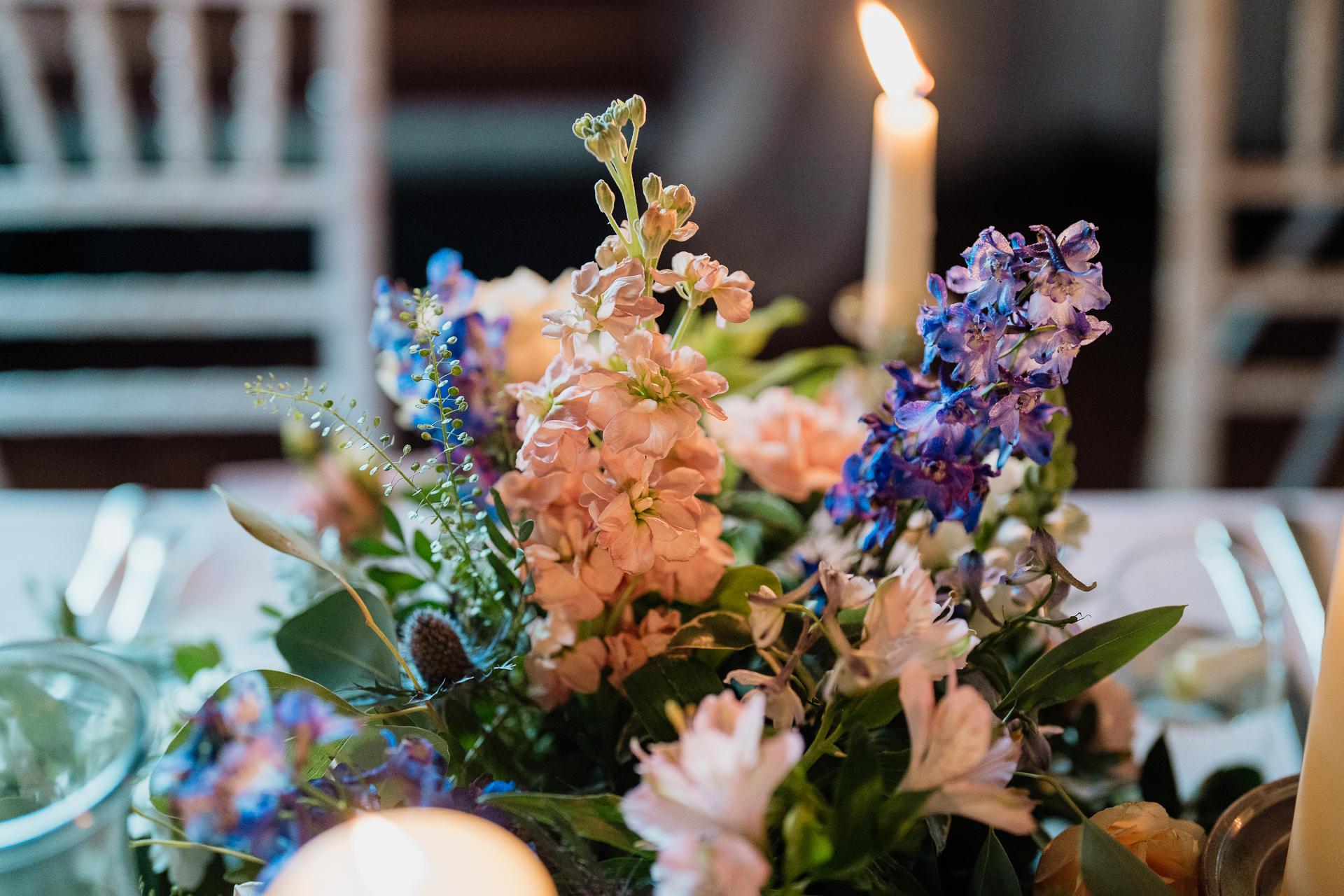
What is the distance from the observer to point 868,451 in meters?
0.34

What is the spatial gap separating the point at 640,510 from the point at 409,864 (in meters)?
0.11

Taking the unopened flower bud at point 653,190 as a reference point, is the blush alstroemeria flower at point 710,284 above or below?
below

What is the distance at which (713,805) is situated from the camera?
0.22 metres

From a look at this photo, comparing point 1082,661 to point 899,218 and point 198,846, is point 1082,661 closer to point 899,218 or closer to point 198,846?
point 198,846

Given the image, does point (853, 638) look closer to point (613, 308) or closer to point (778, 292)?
point (613, 308)

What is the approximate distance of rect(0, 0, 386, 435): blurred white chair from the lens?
1.16 metres

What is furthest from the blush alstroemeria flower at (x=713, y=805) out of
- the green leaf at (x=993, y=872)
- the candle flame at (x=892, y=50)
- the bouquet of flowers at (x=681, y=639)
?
the candle flame at (x=892, y=50)

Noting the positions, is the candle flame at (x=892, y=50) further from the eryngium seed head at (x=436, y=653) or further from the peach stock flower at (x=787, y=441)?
the eryngium seed head at (x=436, y=653)

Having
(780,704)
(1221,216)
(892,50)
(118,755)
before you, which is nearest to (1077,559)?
(892,50)

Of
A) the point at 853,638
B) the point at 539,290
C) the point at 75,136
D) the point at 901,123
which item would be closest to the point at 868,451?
the point at 853,638

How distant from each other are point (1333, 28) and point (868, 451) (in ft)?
3.88

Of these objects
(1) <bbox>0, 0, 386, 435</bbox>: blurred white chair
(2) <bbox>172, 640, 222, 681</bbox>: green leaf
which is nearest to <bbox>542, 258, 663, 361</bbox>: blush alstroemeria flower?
(2) <bbox>172, 640, 222, 681</bbox>: green leaf

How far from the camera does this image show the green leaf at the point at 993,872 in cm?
30

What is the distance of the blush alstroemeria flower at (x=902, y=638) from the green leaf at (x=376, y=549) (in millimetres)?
188
